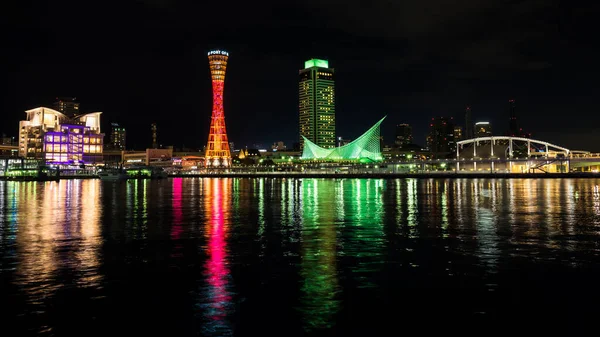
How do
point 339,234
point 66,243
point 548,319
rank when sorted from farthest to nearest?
point 339,234 → point 66,243 → point 548,319

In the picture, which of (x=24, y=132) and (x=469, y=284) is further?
(x=24, y=132)

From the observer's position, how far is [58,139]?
367 feet

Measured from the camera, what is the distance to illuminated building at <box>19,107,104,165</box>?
111 meters

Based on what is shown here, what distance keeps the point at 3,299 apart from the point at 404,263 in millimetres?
7698

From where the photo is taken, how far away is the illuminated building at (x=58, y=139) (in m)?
111

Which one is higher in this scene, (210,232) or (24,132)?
(24,132)

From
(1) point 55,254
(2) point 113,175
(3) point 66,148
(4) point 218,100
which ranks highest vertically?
(4) point 218,100

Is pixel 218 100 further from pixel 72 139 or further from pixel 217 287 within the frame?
pixel 217 287

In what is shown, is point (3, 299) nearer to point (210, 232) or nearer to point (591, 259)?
point (210, 232)

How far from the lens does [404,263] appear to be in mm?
10672

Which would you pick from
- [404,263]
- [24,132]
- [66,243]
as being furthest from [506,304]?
[24,132]

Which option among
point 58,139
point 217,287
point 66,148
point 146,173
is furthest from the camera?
point 66,148

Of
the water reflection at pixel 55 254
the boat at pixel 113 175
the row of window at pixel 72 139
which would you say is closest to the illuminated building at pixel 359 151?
the row of window at pixel 72 139

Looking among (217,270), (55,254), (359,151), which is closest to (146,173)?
(359,151)
